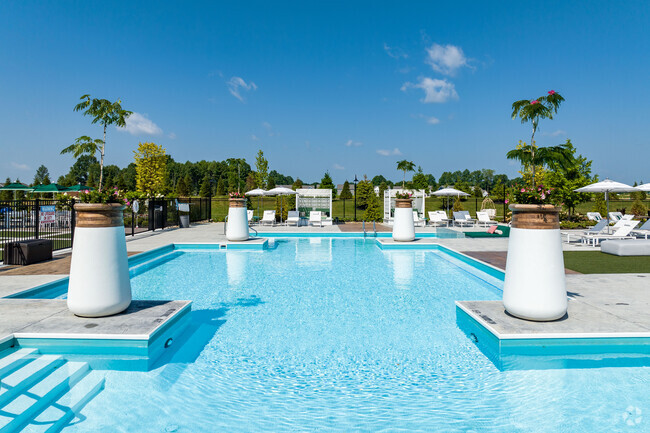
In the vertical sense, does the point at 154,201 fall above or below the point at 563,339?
above

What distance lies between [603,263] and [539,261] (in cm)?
632

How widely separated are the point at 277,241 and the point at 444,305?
9.28m

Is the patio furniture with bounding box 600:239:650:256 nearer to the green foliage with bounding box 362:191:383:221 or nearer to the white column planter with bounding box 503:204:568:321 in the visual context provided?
the white column planter with bounding box 503:204:568:321

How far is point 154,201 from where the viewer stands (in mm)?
15805

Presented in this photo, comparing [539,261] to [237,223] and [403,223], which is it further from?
[237,223]

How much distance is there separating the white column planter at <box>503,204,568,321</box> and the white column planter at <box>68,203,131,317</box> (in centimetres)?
460

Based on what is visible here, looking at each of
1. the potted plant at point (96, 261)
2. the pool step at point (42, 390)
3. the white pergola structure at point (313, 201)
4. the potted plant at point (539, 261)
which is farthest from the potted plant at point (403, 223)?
the pool step at point (42, 390)

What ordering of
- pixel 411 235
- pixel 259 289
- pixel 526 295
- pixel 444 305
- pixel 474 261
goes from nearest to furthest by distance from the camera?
1. pixel 526 295
2. pixel 444 305
3. pixel 259 289
4. pixel 474 261
5. pixel 411 235

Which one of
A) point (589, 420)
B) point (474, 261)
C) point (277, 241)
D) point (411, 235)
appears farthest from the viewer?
point (277, 241)

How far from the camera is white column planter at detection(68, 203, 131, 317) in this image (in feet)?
13.5

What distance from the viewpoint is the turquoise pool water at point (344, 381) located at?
9.64 ft

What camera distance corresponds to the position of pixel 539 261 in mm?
4031

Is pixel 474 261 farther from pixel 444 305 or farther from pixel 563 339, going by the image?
pixel 563 339

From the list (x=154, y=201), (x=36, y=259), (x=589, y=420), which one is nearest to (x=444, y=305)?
(x=589, y=420)
